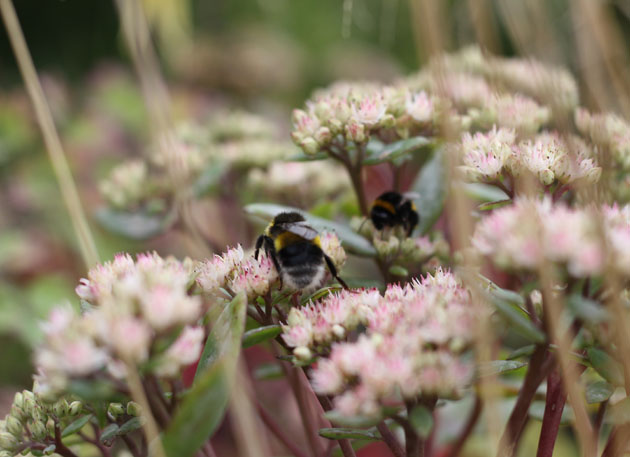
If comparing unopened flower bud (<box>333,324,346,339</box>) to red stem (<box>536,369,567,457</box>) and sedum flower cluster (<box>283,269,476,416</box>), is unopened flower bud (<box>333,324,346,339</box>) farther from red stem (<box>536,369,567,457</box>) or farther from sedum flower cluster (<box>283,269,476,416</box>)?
red stem (<box>536,369,567,457</box>)

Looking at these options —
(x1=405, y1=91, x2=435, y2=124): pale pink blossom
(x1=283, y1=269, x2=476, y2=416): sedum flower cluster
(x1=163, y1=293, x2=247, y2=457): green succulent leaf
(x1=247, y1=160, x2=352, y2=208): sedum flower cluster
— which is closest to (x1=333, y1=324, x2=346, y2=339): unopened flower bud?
(x1=283, y1=269, x2=476, y2=416): sedum flower cluster

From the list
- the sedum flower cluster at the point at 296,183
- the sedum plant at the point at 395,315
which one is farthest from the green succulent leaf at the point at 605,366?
the sedum flower cluster at the point at 296,183

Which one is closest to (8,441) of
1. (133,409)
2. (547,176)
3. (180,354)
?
(133,409)

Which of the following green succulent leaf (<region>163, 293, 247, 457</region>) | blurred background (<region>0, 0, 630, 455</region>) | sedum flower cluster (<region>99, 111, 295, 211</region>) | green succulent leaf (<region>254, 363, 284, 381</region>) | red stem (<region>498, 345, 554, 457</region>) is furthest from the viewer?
blurred background (<region>0, 0, 630, 455</region>)

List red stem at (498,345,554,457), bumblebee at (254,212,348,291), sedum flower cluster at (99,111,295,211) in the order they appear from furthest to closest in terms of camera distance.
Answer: sedum flower cluster at (99,111,295,211) < bumblebee at (254,212,348,291) < red stem at (498,345,554,457)

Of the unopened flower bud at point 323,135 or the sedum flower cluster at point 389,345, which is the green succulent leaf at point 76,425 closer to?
the sedum flower cluster at point 389,345

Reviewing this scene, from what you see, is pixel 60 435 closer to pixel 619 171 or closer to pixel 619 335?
pixel 619 335

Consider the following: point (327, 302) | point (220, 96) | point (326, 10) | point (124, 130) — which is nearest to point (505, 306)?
point (327, 302)
